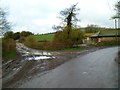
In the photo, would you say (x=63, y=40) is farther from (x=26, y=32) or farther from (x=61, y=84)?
(x=26, y=32)

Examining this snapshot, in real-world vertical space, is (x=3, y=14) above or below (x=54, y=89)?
above

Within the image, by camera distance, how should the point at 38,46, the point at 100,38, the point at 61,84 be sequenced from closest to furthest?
1. the point at 61,84
2. the point at 38,46
3. the point at 100,38

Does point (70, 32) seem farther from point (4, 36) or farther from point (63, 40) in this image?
point (4, 36)

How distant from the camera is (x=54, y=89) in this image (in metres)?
15.3

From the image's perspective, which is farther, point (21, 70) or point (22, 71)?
→ point (21, 70)

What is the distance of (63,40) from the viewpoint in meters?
67.8

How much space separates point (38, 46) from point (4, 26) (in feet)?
81.3

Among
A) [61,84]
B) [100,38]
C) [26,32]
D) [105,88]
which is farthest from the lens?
[26,32]

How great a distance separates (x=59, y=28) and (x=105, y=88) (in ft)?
188

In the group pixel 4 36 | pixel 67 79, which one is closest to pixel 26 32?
pixel 4 36

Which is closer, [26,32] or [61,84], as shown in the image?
[61,84]

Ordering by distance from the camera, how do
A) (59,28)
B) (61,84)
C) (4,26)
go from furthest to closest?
(59,28), (4,26), (61,84)

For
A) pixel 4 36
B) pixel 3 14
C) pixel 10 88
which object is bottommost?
pixel 10 88

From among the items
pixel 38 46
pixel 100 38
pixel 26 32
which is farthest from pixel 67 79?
pixel 26 32
